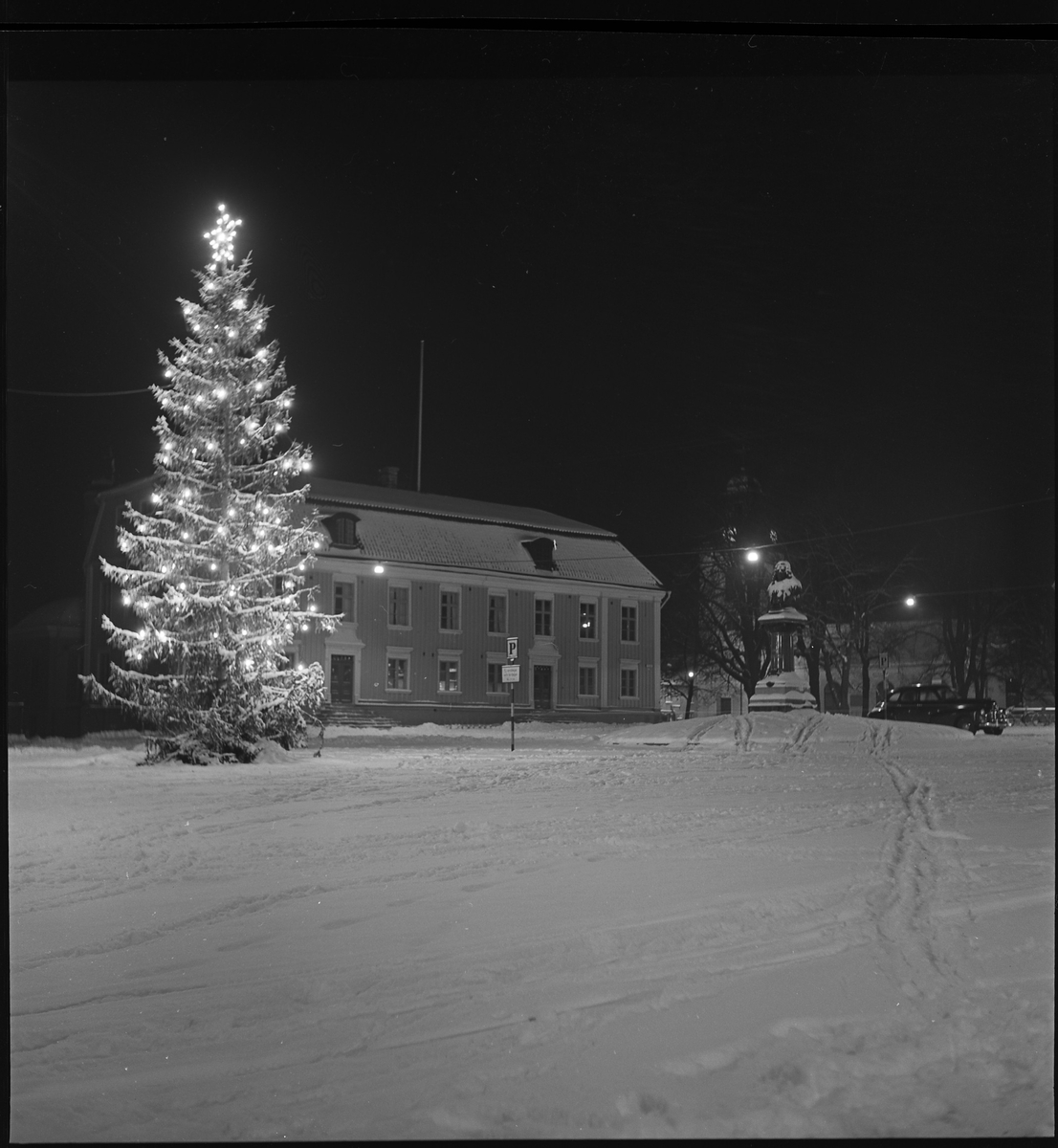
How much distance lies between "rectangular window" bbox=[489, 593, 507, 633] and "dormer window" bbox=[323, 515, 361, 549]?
609cm

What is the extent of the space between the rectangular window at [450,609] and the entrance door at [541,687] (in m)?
3.87

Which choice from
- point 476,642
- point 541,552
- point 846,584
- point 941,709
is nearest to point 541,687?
point 476,642

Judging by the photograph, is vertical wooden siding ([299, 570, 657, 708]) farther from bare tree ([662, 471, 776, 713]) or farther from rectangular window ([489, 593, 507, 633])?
bare tree ([662, 471, 776, 713])

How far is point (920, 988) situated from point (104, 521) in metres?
36.4

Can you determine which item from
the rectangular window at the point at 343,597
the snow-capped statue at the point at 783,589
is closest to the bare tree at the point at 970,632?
the snow-capped statue at the point at 783,589

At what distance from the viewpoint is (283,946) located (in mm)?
6605

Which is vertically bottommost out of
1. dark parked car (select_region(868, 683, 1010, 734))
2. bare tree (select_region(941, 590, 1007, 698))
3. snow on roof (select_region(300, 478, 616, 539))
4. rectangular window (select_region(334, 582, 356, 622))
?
dark parked car (select_region(868, 683, 1010, 734))

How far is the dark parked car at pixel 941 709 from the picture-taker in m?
37.1

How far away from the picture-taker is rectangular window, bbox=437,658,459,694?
44.9m

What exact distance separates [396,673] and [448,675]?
7.10ft

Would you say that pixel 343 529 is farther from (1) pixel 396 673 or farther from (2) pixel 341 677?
(1) pixel 396 673

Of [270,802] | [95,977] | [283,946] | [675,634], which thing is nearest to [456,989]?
[283,946]

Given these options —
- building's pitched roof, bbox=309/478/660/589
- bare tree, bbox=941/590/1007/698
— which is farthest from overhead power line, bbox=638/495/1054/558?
bare tree, bbox=941/590/1007/698

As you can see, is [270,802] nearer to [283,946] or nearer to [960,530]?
[283,946]
